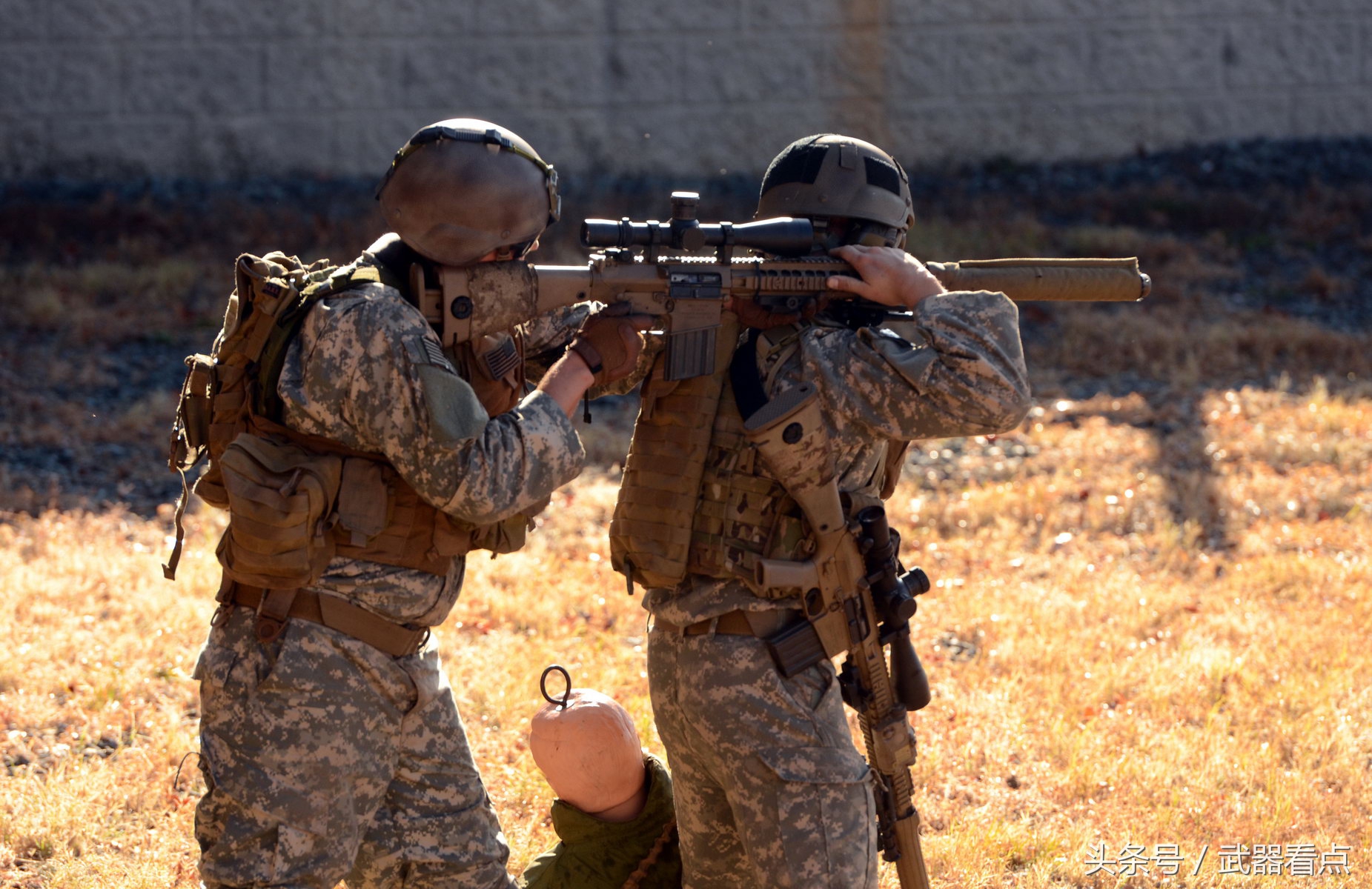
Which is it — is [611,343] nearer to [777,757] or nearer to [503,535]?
[503,535]

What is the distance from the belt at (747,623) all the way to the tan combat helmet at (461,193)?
39.0 inches

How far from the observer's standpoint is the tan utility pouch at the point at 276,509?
302 centimetres

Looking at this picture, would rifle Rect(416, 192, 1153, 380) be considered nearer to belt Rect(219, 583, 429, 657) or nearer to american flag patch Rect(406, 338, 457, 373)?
american flag patch Rect(406, 338, 457, 373)

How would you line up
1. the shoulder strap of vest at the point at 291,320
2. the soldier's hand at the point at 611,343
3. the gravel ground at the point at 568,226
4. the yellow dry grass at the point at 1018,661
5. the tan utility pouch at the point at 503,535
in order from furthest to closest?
the gravel ground at the point at 568,226, the yellow dry grass at the point at 1018,661, the tan utility pouch at the point at 503,535, the soldier's hand at the point at 611,343, the shoulder strap of vest at the point at 291,320

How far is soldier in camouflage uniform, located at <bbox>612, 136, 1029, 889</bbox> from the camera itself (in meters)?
3.11

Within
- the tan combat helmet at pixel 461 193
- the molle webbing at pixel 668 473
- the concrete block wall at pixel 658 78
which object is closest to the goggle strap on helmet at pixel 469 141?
the tan combat helmet at pixel 461 193

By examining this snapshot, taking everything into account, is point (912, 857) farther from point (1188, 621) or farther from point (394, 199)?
point (1188, 621)

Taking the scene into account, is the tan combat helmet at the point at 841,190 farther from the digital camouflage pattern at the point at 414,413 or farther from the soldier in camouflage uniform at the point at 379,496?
the digital camouflage pattern at the point at 414,413

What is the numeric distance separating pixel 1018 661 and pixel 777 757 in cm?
332

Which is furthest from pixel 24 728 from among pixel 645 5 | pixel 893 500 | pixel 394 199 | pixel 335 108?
pixel 645 5

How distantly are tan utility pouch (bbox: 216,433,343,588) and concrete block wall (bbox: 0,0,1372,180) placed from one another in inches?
411

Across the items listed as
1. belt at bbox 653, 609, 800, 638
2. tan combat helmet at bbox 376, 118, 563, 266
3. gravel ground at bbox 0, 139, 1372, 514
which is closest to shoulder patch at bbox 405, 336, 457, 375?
tan combat helmet at bbox 376, 118, 563, 266

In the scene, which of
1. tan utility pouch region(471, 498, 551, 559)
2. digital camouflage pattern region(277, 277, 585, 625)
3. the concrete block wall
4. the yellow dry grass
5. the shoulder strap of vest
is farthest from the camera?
the concrete block wall

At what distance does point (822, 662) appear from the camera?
Result: 3.27 meters
